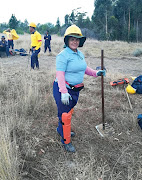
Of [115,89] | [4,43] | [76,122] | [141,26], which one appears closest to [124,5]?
[141,26]

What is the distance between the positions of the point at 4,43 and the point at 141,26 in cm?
3488

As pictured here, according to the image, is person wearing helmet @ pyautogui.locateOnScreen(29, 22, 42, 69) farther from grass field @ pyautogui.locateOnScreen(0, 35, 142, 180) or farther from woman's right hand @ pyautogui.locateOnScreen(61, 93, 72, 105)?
woman's right hand @ pyautogui.locateOnScreen(61, 93, 72, 105)

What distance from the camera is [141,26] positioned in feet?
124

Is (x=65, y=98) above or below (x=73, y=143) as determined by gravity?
above

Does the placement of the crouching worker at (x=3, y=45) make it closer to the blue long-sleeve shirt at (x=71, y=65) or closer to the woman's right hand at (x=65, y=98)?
the blue long-sleeve shirt at (x=71, y=65)

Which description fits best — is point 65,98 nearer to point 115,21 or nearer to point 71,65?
point 71,65

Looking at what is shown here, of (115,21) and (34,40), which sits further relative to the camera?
(115,21)

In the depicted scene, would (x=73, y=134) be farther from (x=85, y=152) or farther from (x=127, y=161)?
(x=127, y=161)

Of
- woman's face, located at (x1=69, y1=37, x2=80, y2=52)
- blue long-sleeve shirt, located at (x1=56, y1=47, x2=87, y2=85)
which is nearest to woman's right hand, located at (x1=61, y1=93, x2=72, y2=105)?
blue long-sleeve shirt, located at (x1=56, y1=47, x2=87, y2=85)

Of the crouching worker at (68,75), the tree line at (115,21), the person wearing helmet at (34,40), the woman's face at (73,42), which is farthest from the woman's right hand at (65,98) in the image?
the tree line at (115,21)

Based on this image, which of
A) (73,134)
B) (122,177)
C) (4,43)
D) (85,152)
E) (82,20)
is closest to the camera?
(122,177)

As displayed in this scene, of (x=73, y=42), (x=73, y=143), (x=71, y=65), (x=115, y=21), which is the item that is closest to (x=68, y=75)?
(x=71, y=65)

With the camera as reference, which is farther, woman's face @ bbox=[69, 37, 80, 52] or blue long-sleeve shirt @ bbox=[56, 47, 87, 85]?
woman's face @ bbox=[69, 37, 80, 52]

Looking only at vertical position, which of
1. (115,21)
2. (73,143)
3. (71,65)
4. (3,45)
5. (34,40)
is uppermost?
(115,21)
